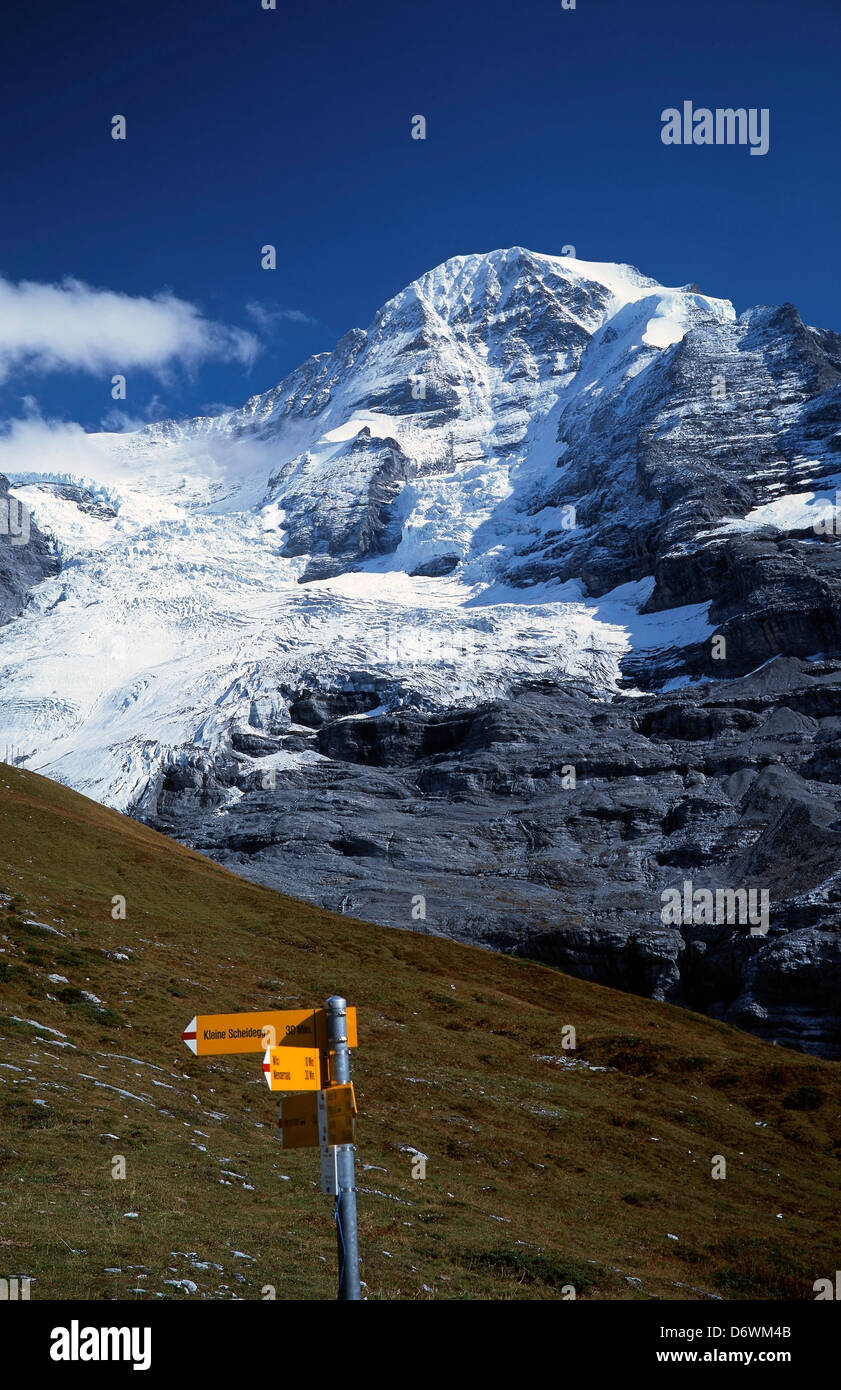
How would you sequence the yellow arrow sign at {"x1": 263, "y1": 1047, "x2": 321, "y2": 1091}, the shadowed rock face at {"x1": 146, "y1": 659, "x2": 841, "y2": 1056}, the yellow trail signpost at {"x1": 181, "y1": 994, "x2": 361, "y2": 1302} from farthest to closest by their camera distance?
the shadowed rock face at {"x1": 146, "y1": 659, "x2": 841, "y2": 1056}, the yellow arrow sign at {"x1": 263, "y1": 1047, "x2": 321, "y2": 1091}, the yellow trail signpost at {"x1": 181, "y1": 994, "x2": 361, "y2": 1302}

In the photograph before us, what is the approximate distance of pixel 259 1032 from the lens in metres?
12.7

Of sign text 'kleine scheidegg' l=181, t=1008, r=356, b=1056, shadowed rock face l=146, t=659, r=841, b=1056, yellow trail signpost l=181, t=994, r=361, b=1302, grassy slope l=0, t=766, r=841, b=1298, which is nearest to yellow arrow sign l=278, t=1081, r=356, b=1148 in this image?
yellow trail signpost l=181, t=994, r=361, b=1302

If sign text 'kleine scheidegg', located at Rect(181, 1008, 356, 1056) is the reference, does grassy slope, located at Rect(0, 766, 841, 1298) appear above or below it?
below

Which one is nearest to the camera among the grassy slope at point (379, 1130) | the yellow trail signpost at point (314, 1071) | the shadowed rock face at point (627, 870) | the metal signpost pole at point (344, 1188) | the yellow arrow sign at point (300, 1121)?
the metal signpost pole at point (344, 1188)

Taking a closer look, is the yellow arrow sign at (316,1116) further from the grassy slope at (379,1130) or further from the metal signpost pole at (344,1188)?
the grassy slope at (379,1130)

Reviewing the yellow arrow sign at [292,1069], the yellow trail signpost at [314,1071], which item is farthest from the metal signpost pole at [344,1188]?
the yellow arrow sign at [292,1069]

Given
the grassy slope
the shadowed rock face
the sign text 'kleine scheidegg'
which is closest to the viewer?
the sign text 'kleine scheidegg'

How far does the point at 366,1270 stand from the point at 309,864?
147123 millimetres

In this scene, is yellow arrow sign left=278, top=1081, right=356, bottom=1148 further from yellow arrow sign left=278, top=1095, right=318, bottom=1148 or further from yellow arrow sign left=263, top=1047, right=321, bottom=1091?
yellow arrow sign left=263, top=1047, right=321, bottom=1091

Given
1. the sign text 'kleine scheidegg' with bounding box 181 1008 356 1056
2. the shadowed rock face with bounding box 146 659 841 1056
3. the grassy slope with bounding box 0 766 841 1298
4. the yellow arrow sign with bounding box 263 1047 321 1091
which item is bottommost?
the grassy slope with bounding box 0 766 841 1298

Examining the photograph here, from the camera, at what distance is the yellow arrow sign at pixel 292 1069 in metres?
12.1

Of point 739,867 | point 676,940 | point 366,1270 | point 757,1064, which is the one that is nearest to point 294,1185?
point 366,1270

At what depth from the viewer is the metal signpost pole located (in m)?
11.3

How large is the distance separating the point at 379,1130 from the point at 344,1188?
74.2ft
